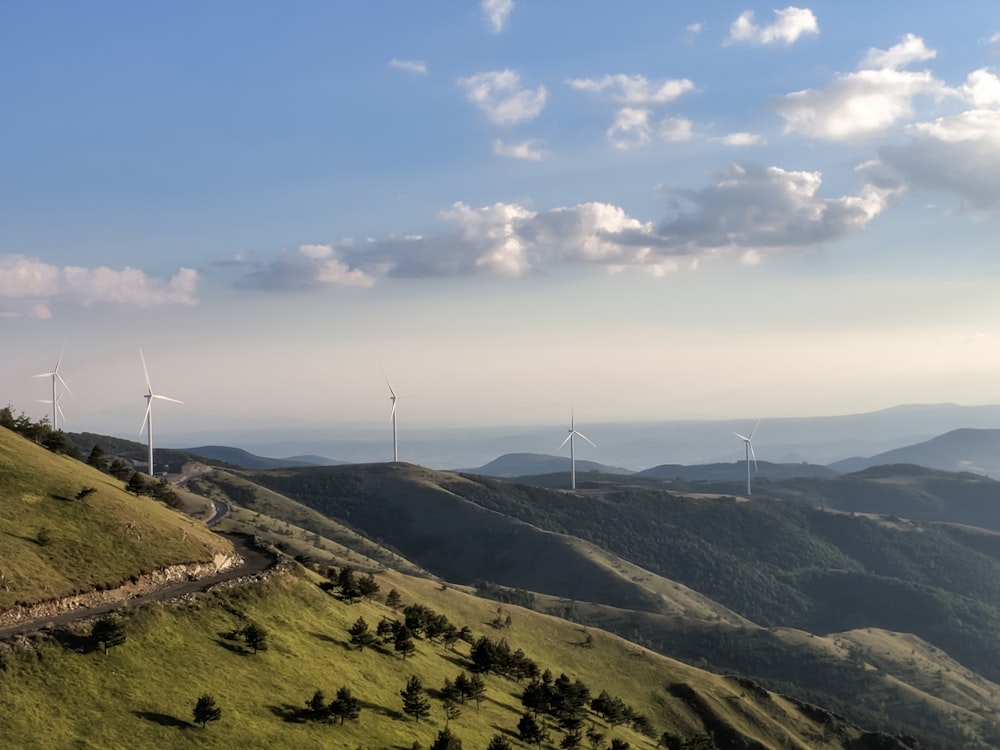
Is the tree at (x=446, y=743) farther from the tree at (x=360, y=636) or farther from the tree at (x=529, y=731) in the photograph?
the tree at (x=360, y=636)

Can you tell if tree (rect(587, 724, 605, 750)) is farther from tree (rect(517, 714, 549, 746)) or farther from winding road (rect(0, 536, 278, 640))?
winding road (rect(0, 536, 278, 640))

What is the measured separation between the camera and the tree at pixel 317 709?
61938 millimetres

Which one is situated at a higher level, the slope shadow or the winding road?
the winding road

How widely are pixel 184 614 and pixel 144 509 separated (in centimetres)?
2256

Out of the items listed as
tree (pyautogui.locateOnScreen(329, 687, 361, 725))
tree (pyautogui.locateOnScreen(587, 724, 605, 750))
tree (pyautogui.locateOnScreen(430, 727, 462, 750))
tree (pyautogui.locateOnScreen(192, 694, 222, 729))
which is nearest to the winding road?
tree (pyautogui.locateOnScreen(192, 694, 222, 729))

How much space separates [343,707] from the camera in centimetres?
6275

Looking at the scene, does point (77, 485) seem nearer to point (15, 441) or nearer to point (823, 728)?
point (15, 441)

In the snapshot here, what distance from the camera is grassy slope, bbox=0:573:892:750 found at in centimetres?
5150

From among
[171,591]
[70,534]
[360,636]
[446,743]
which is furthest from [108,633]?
[360,636]

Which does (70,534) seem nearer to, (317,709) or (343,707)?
(317,709)

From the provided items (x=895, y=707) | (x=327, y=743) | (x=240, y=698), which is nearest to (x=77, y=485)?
(x=240, y=698)

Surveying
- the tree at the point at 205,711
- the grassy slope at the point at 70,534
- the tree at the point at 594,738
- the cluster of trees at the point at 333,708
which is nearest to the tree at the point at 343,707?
the cluster of trees at the point at 333,708

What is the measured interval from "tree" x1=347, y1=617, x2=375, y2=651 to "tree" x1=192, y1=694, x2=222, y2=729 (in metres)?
23.7

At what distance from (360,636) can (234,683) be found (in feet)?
60.8
